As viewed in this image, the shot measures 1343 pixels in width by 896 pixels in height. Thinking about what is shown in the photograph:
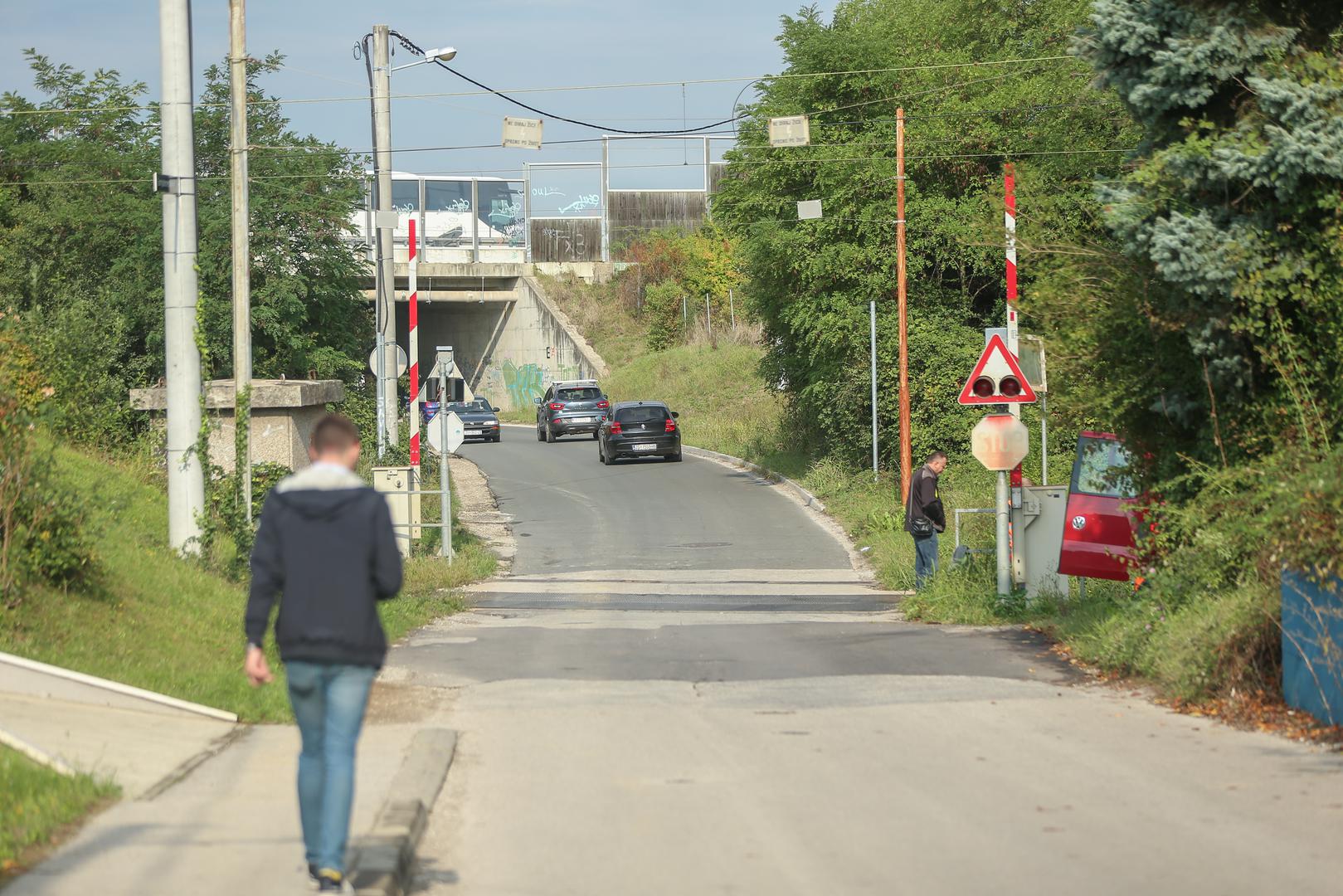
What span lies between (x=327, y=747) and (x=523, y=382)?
6128cm

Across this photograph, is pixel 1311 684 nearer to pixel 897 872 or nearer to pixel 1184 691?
pixel 1184 691

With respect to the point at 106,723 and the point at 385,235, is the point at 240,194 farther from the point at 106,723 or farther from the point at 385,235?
the point at 106,723

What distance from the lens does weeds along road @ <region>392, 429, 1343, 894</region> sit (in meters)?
5.83

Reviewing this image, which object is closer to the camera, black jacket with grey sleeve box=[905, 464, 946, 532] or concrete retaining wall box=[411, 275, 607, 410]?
black jacket with grey sleeve box=[905, 464, 946, 532]

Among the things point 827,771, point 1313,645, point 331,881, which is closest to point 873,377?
point 1313,645

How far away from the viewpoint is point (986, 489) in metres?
25.5

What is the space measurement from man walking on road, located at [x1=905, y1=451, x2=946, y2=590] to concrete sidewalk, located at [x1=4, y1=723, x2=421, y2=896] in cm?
1053

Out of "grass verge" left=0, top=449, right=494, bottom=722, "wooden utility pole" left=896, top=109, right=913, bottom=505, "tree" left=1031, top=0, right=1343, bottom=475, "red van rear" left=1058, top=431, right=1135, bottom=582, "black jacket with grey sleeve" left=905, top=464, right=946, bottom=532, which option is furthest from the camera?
"wooden utility pole" left=896, top=109, right=913, bottom=505

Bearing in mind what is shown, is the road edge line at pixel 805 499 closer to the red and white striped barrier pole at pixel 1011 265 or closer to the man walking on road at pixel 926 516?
the man walking on road at pixel 926 516

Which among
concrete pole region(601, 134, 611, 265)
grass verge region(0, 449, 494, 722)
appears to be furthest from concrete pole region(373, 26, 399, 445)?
concrete pole region(601, 134, 611, 265)

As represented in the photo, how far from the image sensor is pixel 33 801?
6.03m

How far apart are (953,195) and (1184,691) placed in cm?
2153

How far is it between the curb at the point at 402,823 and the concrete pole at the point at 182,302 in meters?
6.46

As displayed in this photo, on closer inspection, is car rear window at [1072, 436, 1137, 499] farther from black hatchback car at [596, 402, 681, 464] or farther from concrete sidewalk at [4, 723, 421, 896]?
black hatchback car at [596, 402, 681, 464]
